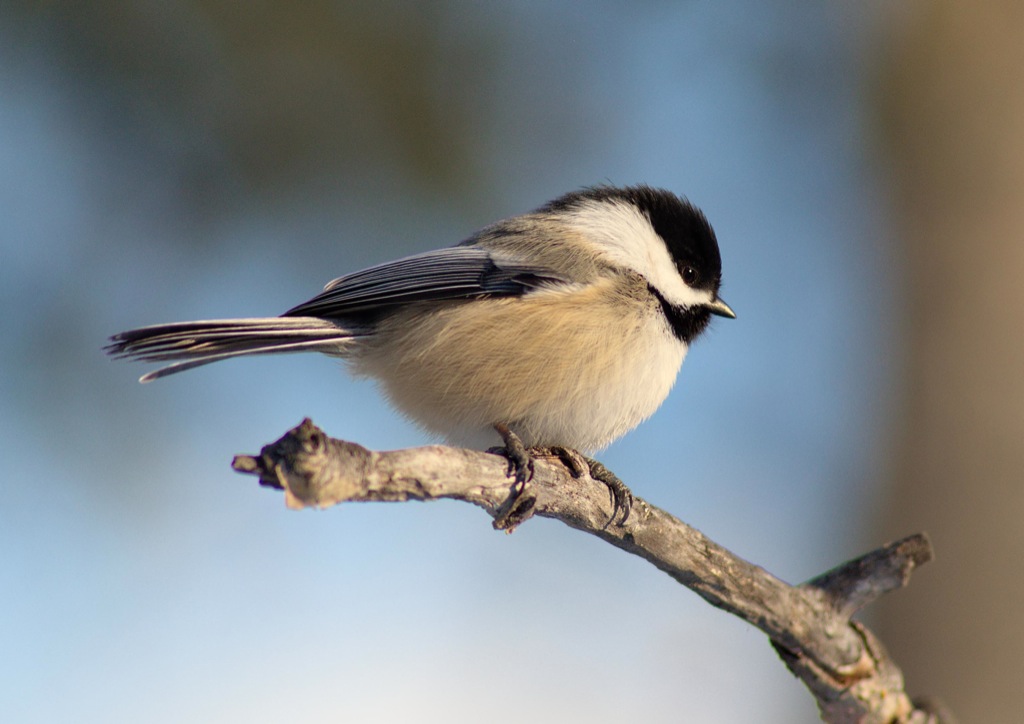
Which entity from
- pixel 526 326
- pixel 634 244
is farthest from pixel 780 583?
pixel 634 244

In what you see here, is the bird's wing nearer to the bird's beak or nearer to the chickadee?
the chickadee

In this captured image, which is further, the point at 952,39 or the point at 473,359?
the point at 952,39

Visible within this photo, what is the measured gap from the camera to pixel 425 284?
93.8 inches

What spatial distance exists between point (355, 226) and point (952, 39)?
3.04 m

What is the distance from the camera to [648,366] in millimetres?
2303

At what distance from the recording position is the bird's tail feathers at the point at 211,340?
6.28 feet

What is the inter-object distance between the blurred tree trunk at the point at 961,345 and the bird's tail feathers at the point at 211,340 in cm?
271

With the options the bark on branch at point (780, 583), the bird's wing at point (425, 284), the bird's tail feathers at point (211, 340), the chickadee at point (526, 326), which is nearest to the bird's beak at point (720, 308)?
the chickadee at point (526, 326)

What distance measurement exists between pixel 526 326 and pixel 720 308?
758 millimetres

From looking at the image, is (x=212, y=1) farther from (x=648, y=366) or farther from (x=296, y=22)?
(x=648, y=366)

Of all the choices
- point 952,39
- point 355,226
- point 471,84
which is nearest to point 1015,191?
point 952,39

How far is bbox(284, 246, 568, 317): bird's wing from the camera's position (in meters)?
2.35

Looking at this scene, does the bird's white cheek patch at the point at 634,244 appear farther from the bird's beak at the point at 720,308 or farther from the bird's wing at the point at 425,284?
the bird's wing at the point at 425,284

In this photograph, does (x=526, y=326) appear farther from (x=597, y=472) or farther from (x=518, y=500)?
(x=518, y=500)
